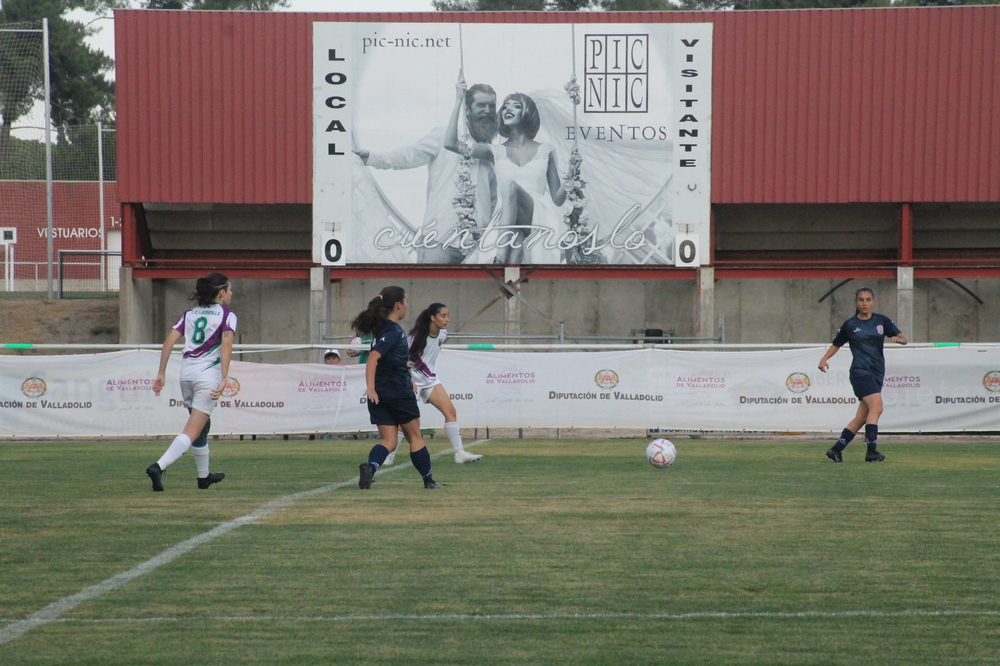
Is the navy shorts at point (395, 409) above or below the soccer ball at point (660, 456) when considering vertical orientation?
above

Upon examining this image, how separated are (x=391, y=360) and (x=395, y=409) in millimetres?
404

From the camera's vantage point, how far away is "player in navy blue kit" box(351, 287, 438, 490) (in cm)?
901

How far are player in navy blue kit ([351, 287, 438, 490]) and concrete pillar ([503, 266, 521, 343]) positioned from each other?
17.3 m

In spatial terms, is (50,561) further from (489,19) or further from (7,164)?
(7,164)

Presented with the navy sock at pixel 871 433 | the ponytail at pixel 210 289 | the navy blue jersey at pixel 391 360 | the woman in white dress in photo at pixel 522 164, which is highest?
the woman in white dress in photo at pixel 522 164

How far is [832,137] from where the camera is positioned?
25734 mm

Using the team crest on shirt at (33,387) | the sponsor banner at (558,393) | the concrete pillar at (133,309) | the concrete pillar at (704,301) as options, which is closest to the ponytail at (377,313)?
the sponsor banner at (558,393)

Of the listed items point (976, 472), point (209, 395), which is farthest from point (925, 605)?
point (976, 472)

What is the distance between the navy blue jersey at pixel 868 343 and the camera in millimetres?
12531

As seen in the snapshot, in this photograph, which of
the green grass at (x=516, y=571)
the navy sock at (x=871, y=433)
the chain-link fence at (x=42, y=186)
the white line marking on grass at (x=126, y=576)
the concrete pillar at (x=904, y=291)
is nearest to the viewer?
the green grass at (x=516, y=571)

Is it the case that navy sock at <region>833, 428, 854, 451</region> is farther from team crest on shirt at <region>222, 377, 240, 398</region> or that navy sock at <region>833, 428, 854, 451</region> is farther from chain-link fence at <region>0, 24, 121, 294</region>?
chain-link fence at <region>0, 24, 121, 294</region>

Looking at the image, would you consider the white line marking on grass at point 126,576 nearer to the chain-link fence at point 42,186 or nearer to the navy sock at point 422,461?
the navy sock at point 422,461

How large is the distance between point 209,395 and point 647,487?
383 centimetres

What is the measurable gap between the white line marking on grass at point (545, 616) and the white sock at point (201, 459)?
487cm
